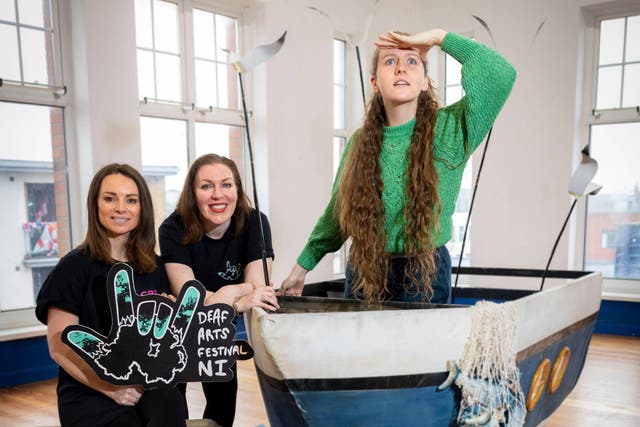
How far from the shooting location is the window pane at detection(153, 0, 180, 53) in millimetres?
3418

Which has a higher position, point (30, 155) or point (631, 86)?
point (631, 86)

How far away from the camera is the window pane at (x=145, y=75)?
3338 millimetres

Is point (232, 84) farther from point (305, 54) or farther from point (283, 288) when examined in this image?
point (283, 288)

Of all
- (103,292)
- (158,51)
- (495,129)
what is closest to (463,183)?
(495,129)

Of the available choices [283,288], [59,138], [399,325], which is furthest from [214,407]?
[59,138]

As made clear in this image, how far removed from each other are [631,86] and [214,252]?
11.8 ft

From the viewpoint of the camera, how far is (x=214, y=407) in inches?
63.4

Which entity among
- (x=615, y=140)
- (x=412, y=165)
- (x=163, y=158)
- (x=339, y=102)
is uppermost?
Answer: (x=339, y=102)

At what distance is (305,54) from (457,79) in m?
1.39

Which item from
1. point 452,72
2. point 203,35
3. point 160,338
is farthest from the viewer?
point 452,72

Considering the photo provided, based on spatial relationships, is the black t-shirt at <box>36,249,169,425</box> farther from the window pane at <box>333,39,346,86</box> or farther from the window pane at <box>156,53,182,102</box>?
the window pane at <box>333,39,346,86</box>

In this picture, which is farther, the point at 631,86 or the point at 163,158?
the point at 631,86

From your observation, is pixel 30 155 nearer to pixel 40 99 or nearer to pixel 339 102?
pixel 40 99

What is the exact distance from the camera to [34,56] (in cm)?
293
